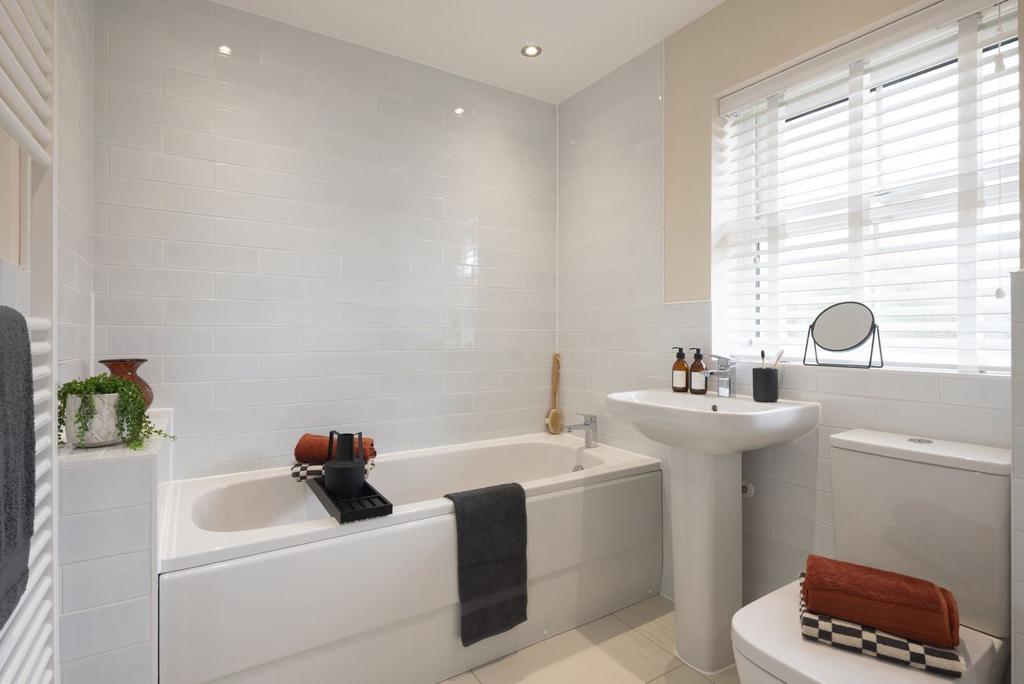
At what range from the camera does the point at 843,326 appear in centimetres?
189

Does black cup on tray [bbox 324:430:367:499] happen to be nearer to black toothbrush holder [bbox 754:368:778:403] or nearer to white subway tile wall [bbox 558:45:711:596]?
white subway tile wall [bbox 558:45:711:596]

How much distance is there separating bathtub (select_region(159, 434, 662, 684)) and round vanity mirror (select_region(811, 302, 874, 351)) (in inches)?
37.6

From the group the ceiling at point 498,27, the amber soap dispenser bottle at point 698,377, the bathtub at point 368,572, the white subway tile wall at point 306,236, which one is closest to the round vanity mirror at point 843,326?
the amber soap dispenser bottle at point 698,377

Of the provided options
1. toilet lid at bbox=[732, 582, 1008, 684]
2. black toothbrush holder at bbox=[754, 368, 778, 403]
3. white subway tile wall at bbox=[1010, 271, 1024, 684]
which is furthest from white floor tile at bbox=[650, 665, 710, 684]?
black toothbrush holder at bbox=[754, 368, 778, 403]

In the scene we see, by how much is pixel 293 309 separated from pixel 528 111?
178 centimetres

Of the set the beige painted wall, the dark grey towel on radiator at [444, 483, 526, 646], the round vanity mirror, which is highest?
the beige painted wall

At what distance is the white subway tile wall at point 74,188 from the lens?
1.55 m

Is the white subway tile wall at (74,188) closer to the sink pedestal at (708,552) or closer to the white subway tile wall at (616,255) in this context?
the sink pedestal at (708,552)

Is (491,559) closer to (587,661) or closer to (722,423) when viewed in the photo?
(587,661)

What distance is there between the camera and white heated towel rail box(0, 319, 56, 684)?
1000 mm

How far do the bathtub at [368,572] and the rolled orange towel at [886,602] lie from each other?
40.2 inches

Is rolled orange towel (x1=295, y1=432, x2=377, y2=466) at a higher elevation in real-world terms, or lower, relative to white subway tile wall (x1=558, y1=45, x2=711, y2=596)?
lower

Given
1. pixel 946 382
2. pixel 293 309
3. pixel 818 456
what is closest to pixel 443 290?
pixel 293 309

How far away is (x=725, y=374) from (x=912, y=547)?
88cm
